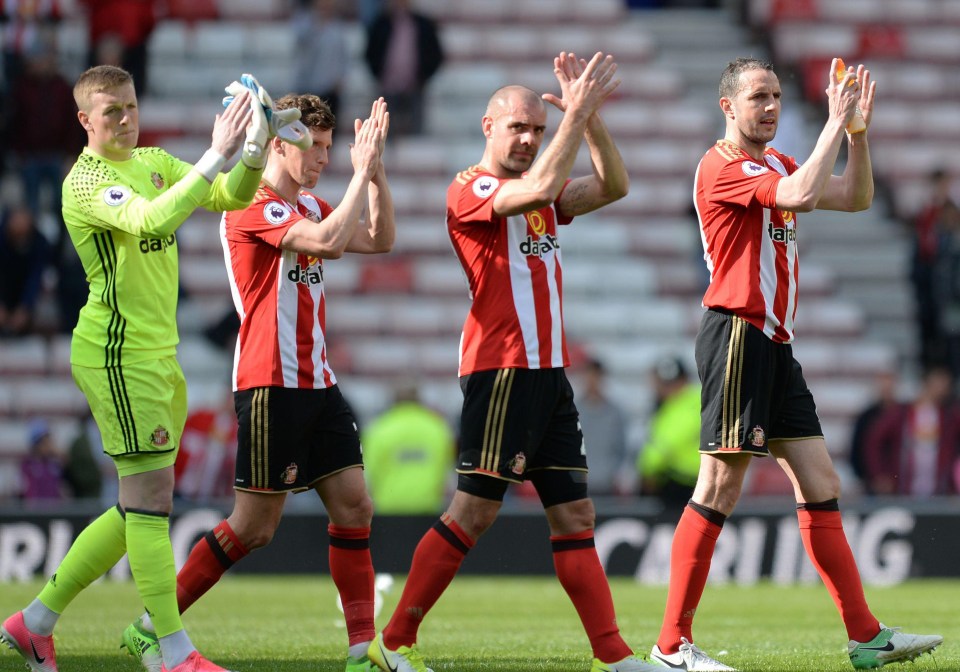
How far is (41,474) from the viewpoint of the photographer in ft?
46.3

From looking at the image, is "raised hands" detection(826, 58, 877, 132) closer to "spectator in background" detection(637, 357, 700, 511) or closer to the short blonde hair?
the short blonde hair

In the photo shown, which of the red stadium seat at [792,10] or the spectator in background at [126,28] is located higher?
the red stadium seat at [792,10]

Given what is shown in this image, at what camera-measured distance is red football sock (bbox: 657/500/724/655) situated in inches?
260

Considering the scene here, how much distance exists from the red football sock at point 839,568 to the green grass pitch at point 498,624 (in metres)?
0.19

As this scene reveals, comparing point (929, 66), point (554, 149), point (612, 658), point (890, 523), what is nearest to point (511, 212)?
point (554, 149)

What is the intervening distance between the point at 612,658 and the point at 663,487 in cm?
703

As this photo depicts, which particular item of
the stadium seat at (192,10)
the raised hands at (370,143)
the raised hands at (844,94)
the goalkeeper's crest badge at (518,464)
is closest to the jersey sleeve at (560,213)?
the raised hands at (370,143)

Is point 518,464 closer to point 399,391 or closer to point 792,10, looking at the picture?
point 399,391

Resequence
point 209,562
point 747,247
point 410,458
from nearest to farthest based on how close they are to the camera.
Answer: point 747,247 < point 209,562 < point 410,458

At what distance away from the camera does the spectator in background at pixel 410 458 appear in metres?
13.6

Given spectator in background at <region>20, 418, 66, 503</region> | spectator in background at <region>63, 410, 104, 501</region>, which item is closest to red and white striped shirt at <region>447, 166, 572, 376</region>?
spectator in background at <region>63, 410, 104, 501</region>

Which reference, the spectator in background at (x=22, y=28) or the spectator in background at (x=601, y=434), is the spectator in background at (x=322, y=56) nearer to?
the spectator in background at (x=22, y=28)

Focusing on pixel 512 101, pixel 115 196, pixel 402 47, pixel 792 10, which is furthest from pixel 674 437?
pixel 792 10

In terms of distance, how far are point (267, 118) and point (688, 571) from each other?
251cm
